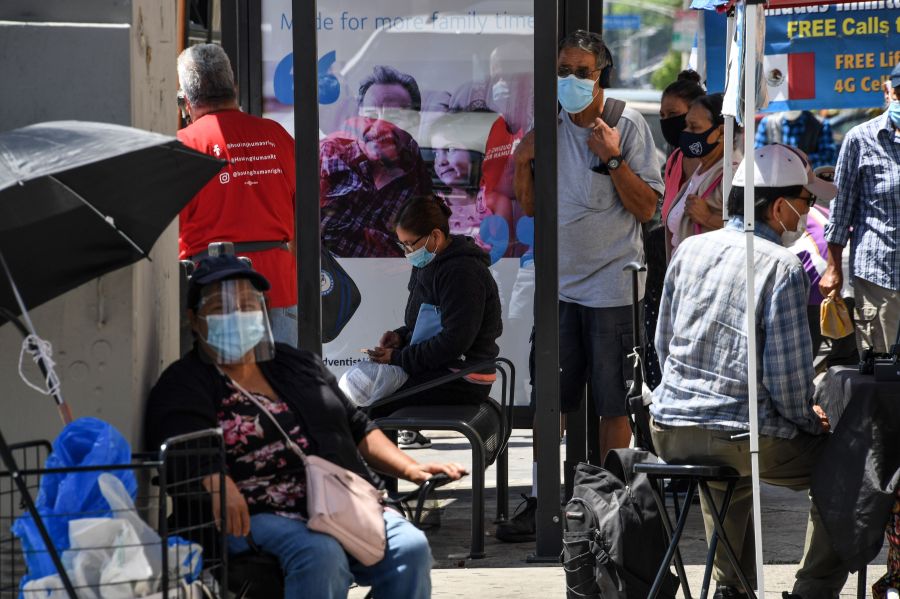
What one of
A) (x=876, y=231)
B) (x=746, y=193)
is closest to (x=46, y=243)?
(x=746, y=193)

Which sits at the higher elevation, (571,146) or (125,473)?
(571,146)

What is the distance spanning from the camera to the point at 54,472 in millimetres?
3002

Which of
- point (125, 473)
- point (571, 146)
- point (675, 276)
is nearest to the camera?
point (125, 473)

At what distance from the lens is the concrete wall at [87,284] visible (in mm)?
3732

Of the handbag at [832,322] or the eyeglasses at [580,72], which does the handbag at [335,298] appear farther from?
the handbag at [832,322]

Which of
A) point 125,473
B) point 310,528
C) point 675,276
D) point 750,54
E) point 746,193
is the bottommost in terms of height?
point 310,528

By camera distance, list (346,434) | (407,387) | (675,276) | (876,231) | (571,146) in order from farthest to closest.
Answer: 1. (876,231)
2. (571,146)
3. (407,387)
4. (675,276)
5. (346,434)

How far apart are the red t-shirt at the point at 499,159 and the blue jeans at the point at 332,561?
3.08 metres

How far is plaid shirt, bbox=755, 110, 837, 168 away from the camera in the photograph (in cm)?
1602

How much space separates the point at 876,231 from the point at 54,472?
4.91m

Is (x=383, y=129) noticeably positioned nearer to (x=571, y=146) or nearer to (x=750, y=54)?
(x=571, y=146)

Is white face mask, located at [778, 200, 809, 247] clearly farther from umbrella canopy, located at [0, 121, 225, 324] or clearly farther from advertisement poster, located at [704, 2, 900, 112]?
advertisement poster, located at [704, 2, 900, 112]

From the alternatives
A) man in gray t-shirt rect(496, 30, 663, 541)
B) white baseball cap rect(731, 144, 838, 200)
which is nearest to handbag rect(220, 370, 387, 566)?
A: white baseball cap rect(731, 144, 838, 200)

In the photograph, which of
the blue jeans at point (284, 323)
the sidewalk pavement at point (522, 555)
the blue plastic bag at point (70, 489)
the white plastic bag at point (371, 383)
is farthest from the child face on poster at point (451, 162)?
the blue plastic bag at point (70, 489)
